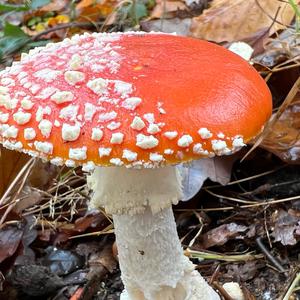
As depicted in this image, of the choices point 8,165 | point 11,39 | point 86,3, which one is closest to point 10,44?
point 11,39

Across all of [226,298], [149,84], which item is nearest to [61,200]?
[226,298]

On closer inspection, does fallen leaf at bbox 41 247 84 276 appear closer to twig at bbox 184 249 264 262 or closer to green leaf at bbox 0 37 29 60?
twig at bbox 184 249 264 262

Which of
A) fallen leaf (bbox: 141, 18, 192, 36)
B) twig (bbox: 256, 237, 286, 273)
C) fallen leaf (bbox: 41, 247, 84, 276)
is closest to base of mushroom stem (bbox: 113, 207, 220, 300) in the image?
twig (bbox: 256, 237, 286, 273)

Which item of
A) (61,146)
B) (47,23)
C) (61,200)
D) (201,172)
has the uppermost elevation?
(61,146)

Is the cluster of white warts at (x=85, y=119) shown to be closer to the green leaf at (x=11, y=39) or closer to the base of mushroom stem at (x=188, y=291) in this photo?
the base of mushroom stem at (x=188, y=291)

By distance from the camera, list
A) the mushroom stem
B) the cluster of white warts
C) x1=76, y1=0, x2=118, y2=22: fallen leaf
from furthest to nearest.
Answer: x1=76, y1=0, x2=118, y2=22: fallen leaf → the mushroom stem → the cluster of white warts

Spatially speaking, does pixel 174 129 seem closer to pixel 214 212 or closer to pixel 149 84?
pixel 149 84
